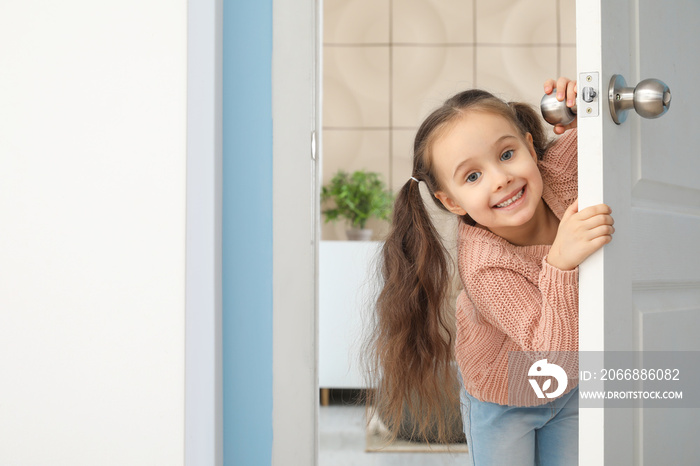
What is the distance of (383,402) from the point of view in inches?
49.3

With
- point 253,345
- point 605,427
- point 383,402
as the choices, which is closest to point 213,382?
point 253,345

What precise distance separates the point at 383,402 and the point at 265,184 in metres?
0.54

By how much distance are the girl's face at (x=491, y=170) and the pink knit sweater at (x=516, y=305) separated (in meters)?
0.05

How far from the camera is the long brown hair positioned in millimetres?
1178

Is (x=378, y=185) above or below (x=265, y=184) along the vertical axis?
above

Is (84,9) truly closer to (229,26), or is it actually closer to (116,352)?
(229,26)

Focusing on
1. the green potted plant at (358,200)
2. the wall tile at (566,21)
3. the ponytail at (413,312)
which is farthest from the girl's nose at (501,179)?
the wall tile at (566,21)

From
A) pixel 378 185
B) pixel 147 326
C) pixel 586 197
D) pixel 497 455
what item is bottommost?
pixel 497 455

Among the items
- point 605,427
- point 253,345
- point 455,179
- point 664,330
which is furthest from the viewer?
point 253,345

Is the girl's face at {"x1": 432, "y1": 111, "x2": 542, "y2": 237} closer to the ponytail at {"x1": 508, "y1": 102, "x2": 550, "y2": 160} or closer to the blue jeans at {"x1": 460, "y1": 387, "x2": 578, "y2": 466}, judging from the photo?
the ponytail at {"x1": 508, "y1": 102, "x2": 550, "y2": 160}

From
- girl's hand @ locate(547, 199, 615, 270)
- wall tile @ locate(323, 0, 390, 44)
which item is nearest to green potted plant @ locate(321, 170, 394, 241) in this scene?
wall tile @ locate(323, 0, 390, 44)

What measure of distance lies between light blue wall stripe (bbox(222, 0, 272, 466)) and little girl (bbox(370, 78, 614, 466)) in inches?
10.1

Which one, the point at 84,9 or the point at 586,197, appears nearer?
the point at 586,197

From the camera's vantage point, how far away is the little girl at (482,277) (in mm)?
1011
